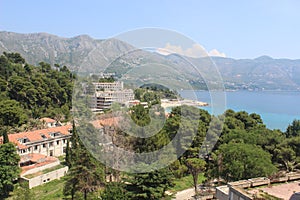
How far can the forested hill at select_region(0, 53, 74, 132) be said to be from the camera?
43.0ft

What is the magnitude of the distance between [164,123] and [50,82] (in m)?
13.1

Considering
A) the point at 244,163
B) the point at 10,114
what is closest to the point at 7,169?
the point at 10,114

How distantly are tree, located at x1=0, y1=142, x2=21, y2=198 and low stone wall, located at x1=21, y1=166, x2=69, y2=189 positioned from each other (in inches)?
23.4

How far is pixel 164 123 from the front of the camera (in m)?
6.70

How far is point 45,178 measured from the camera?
905 cm

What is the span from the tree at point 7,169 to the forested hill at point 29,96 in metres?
5.18

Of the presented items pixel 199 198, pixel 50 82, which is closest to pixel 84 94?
pixel 199 198

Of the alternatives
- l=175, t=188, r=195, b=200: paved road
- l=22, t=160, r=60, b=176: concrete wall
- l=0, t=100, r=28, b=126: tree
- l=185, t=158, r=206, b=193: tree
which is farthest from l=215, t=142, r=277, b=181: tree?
l=0, t=100, r=28, b=126: tree

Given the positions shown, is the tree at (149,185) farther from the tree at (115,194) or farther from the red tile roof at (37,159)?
the red tile roof at (37,159)

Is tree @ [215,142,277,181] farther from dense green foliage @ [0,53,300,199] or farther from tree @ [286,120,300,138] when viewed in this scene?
tree @ [286,120,300,138]

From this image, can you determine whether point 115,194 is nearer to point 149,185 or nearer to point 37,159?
point 149,185

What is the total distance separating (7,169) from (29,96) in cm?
889

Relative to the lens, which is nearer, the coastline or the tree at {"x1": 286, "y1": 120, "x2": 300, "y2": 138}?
the coastline

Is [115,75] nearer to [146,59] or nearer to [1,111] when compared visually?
[146,59]
